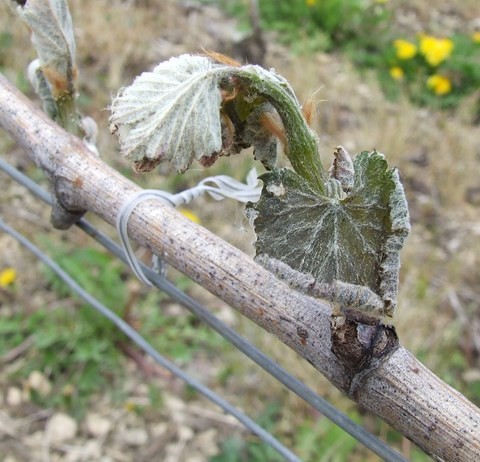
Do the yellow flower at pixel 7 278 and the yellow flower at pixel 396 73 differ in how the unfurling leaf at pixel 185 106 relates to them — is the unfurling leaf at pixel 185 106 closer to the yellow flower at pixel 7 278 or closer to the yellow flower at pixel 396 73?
the yellow flower at pixel 7 278

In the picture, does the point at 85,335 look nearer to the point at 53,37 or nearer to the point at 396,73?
the point at 53,37

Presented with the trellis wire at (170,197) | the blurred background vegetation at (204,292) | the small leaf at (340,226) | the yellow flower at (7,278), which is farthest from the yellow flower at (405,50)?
the small leaf at (340,226)

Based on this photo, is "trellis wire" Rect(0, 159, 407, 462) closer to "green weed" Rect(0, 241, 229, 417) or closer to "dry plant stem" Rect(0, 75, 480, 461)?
"dry plant stem" Rect(0, 75, 480, 461)

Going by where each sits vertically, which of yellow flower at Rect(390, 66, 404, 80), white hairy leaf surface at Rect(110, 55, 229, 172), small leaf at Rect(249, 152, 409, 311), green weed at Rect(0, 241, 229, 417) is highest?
white hairy leaf surface at Rect(110, 55, 229, 172)

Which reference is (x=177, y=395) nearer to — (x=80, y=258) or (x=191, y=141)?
(x=80, y=258)

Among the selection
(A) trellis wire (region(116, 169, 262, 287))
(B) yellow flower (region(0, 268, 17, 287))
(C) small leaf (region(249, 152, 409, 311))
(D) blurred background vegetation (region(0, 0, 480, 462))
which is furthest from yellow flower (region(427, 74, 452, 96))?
(C) small leaf (region(249, 152, 409, 311))
